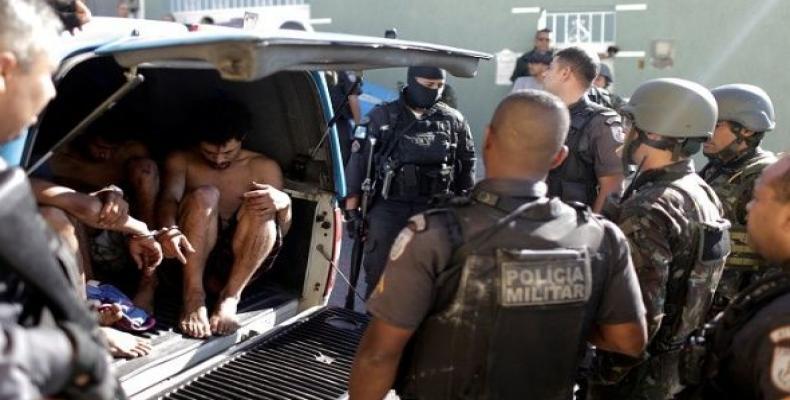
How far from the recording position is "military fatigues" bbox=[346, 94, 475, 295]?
5.04m

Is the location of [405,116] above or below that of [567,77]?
below

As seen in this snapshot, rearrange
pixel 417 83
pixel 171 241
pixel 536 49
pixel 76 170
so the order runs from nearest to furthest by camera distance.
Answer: pixel 171 241 → pixel 76 170 → pixel 417 83 → pixel 536 49

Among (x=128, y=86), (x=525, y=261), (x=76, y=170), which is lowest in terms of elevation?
(x=76, y=170)

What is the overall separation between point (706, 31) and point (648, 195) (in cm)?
755

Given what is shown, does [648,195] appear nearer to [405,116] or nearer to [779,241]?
[779,241]

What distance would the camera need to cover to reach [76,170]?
148 inches

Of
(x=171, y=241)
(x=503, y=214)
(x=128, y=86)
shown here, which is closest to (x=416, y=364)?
(x=503, y=214)

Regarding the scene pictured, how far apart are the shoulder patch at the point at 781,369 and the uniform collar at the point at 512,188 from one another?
0.77m

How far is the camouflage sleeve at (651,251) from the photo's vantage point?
2.66 m

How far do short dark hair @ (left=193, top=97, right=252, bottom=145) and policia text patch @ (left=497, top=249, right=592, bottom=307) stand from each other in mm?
2303

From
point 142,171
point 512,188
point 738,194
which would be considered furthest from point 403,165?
point 512,188

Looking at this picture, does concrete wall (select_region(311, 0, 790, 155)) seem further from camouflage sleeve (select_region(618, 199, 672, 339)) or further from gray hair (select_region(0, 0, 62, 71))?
gray hair (select_region(0, 0, 62, 71))

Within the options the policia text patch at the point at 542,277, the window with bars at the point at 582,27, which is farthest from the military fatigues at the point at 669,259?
the window with bars at the point at 582,27

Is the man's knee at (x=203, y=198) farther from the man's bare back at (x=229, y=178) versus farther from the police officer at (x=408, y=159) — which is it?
the police officer at (x=408, y=159)
